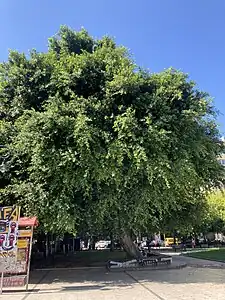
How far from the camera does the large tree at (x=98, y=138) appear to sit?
1545 centimetres

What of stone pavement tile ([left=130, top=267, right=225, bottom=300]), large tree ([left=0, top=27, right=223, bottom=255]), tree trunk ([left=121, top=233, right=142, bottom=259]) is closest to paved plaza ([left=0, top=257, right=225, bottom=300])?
stone pavement tile ([left=130, top=267, right=225, bottom=300])

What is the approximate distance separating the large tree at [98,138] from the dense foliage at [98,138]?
5cm

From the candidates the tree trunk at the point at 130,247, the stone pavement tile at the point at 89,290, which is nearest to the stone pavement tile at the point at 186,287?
the stone pavement tile at the point at 89,290

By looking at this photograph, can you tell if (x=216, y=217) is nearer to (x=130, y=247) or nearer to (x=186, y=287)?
(x=130, y=247)

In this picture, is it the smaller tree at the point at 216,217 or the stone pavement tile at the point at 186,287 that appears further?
the smaller tree at the point at 216,217

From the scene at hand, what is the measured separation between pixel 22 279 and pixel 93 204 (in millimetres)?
4347

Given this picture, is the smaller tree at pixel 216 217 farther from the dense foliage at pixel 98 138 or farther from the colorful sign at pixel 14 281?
the colorful sign at pixel 14 281

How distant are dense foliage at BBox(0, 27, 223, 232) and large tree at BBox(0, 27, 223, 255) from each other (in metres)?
0.05

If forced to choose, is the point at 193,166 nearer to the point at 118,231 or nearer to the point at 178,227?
the point at 118,231

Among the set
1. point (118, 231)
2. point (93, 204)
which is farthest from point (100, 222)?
point (118, 231)

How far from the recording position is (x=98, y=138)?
1591 cm

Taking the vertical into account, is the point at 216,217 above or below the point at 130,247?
above

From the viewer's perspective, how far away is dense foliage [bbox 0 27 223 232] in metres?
15.4

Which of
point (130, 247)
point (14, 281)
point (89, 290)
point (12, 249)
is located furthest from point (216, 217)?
point (12, 249)
